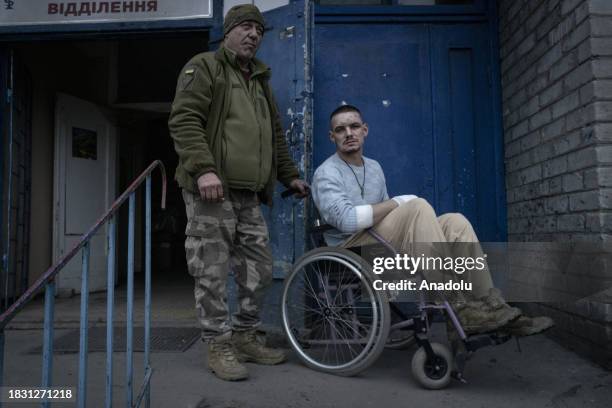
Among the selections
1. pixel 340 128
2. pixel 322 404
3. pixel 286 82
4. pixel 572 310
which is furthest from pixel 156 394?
pixel 572 310

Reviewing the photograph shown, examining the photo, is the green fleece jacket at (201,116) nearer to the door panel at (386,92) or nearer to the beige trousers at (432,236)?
the beige trousers at (432,236)

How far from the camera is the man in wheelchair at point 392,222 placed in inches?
78.1

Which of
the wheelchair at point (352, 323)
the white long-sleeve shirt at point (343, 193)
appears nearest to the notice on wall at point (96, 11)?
the white long-sleeve shirt at point (343, 193)

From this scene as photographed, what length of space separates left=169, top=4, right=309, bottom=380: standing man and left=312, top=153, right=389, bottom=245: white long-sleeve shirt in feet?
1.03

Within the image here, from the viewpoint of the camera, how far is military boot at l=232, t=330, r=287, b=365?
257 cm

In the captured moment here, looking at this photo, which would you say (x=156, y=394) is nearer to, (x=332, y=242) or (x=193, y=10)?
(x=332, y=242)

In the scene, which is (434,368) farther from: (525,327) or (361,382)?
(525,327)

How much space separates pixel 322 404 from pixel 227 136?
137 cm

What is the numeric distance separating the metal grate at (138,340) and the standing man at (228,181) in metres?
0.63

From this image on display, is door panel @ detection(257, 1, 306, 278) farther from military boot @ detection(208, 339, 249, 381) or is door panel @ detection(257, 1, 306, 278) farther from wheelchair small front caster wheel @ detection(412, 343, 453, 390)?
wheelchair small front caster wheel @ detection(412, 343, 453, 390)

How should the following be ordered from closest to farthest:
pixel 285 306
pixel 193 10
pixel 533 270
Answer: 1. pixel 285 306
2. pixel 533 270
3. pixel 193 10

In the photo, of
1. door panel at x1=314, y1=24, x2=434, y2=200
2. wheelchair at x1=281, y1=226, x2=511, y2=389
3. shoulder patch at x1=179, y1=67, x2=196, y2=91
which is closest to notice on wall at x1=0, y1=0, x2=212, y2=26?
door panel at x1=314, y1=24, x2=434, y2=200

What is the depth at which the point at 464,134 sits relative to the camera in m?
3.57

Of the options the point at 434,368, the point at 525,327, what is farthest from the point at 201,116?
the point at 525,327
